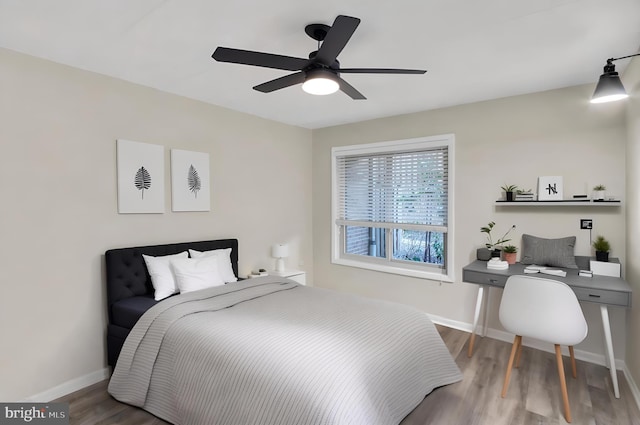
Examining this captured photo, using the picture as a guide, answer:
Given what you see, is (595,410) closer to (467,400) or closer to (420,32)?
(467,400)

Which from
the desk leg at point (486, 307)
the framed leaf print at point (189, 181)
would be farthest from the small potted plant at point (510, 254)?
the framed leaf print at point (189, 181)

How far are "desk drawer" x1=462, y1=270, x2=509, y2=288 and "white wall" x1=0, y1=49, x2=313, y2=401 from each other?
2660 millimetres

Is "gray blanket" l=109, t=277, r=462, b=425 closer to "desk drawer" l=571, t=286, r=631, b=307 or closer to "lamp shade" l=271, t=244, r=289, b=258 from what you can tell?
"desk drawer" l=571, t=286, r=631, b=307

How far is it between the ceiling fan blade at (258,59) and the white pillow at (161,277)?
6.07 feet

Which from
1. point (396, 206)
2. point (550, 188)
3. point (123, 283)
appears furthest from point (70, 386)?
point (550, 188)

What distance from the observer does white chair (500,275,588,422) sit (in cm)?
221

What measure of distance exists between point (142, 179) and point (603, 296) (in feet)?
12.4

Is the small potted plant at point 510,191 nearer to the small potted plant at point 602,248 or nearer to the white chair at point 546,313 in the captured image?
the small potted plant at point 602,248

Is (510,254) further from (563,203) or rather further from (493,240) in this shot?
(563,203)

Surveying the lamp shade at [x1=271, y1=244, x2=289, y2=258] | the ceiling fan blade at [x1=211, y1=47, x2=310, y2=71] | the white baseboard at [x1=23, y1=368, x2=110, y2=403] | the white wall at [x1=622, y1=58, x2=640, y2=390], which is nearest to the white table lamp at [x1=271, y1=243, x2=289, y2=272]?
the lamp shade at [x1=271, y1=244, x2=289, y2=258]

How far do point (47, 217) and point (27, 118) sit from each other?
0.72 metres

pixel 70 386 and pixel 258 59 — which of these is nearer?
pixel 258 59

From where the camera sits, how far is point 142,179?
304 centimetres

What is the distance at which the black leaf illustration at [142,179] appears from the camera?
300 centimetres
